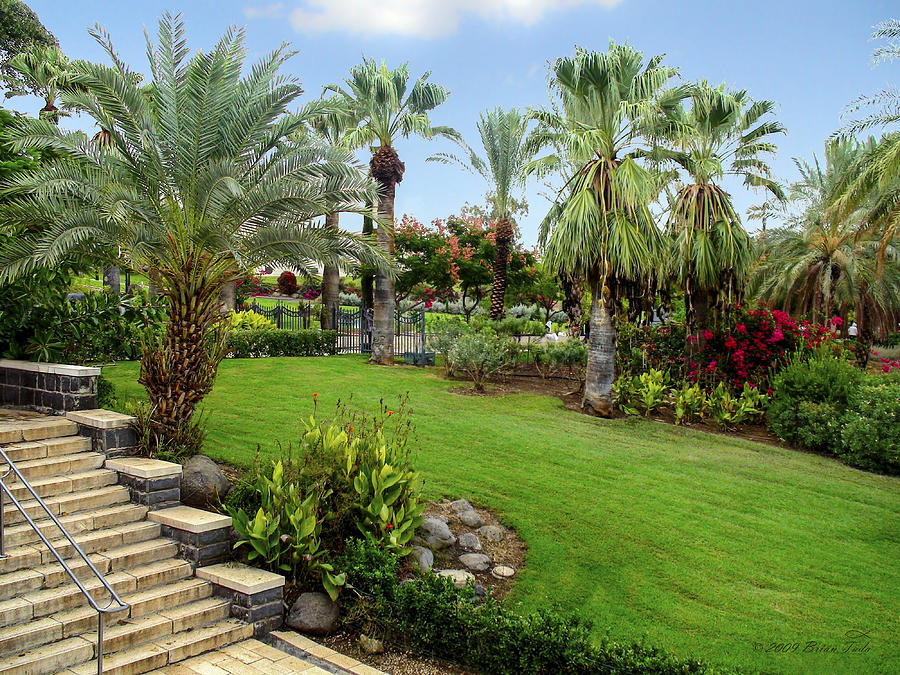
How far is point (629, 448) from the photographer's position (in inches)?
438

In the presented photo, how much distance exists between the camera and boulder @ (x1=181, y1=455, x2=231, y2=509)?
6598 millimetres

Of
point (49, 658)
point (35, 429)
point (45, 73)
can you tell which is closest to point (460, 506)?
point (49, 658)

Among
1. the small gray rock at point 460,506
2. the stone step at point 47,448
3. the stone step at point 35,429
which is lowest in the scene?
the small gray rock at point 460,506

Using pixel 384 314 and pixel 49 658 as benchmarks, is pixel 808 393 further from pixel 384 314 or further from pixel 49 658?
pixel 49 658

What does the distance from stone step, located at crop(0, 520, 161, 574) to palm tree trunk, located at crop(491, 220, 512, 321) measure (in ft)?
52.1

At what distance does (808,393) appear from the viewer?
12727 mm

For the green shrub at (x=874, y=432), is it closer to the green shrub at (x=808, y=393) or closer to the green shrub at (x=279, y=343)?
the green shrub at (x=808, y=393)

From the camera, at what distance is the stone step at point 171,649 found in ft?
15.1

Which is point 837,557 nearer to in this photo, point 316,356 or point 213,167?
point 213,167

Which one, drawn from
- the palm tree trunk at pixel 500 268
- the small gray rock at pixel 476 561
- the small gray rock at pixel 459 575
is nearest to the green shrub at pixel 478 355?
the palm tree trunk at pixel 500 268

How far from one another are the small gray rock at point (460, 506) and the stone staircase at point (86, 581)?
287cm

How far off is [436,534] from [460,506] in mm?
966

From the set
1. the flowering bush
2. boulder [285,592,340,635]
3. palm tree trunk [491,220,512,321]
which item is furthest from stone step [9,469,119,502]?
the flowering bush

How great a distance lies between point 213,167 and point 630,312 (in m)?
9.37
